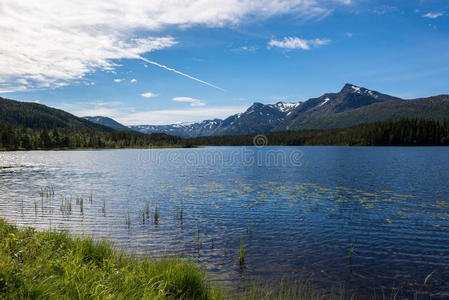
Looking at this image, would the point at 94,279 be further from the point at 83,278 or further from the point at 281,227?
the point at 281,227

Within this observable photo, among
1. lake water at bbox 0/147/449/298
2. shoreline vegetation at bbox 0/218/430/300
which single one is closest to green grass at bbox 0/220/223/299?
shoreline vegetation at bbox 0/218/430/300

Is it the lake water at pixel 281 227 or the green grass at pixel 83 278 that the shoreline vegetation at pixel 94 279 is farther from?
the lake water at pixel 281 227

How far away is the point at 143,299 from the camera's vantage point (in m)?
7.42

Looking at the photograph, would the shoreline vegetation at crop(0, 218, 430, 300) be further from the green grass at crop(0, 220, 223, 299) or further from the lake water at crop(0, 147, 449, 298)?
the lake water at crop(0, 147, 449, 298)

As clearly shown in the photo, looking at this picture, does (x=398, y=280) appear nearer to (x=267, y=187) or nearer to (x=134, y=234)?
(x=134, y=234)

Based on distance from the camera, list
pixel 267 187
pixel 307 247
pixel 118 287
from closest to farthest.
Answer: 1. pixel 118 287
2. pixel 307 247
3. pixel 267 187

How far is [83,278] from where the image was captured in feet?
28.1

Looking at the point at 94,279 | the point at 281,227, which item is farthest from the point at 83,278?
the point at 281,227

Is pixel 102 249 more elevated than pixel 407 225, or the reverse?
pixel 102 249

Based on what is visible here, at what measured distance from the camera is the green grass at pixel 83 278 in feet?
23.9

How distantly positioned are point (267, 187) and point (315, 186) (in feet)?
26.5

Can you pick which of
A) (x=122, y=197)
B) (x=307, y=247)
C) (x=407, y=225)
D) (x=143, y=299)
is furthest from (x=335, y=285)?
(x=122, y=197)

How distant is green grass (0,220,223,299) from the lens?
23.9 ft

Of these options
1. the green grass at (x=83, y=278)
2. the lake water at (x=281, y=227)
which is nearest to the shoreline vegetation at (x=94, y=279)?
the green grass at (x=83, y=278)
